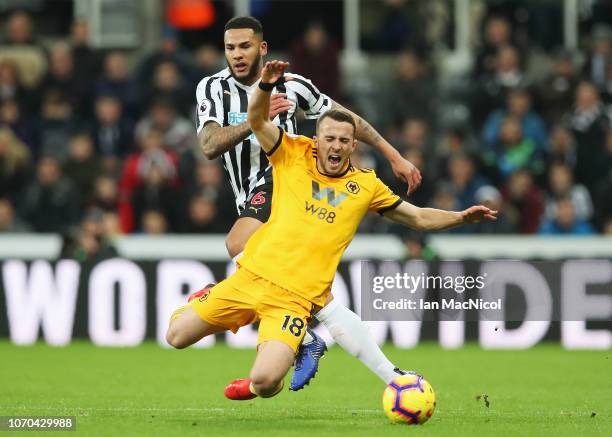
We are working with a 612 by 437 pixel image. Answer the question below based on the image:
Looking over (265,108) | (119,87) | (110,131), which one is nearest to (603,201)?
(110,131)

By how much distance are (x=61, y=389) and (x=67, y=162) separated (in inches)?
283

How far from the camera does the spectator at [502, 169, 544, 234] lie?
1728cm

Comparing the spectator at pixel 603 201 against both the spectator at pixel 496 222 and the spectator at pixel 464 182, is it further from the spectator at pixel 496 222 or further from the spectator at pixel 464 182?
the spectator at pixel 464 182

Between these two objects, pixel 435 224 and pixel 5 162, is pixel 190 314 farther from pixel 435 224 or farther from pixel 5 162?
pixel 5 162

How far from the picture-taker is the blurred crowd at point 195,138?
17188mm

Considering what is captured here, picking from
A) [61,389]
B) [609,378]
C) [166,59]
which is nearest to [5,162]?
[166,59]

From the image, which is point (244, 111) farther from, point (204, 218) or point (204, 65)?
point (204, 65)

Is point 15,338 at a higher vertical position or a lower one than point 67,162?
lower

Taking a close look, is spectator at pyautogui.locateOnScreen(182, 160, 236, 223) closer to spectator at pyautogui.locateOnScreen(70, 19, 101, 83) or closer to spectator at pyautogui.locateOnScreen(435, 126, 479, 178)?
spectator at pyautogui.locateOnScreen(70, 19, 101, 83)

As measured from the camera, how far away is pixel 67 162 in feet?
58.7

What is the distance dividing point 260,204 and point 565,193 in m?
8.18

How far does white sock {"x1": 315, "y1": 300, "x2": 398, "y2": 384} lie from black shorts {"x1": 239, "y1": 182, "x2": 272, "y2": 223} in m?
0.72

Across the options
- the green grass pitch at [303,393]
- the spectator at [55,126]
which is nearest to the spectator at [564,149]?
the green grass pitch at [303,393]

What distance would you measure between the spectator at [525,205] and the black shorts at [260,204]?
310 inches
